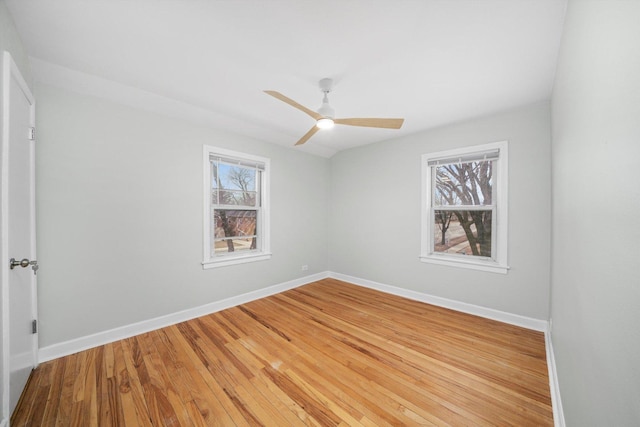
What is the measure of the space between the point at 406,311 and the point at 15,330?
3553 mm

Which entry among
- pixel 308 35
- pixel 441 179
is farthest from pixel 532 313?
pixel 308 35

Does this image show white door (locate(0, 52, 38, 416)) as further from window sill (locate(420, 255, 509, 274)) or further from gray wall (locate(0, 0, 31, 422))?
window sill (locate(420, 255, 509, 274))

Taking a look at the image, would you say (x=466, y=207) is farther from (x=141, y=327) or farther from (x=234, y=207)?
(x=141, y=327)

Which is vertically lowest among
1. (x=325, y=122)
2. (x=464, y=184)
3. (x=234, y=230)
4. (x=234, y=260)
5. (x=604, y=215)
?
(x=234, y=260)

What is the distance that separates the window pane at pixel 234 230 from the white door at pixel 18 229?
1.61 m

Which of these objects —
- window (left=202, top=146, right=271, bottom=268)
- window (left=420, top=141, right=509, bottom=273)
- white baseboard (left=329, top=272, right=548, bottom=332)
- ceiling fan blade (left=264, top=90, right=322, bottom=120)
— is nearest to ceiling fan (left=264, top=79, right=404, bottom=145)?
ceiling fan blade (left=264, top=90, right=322, bottom=120)

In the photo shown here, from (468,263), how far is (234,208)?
333 centimetres

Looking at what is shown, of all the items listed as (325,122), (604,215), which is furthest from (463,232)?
(604,215)

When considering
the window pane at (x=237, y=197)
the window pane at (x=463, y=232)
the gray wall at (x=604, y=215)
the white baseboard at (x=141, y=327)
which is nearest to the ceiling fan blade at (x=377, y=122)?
the gray wall at (x=604, y=215)

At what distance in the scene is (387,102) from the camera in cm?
251

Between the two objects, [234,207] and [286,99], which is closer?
[286,99]

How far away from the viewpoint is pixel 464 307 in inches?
118

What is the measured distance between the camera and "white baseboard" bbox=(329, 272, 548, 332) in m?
2.54

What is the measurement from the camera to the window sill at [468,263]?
2751 mm
